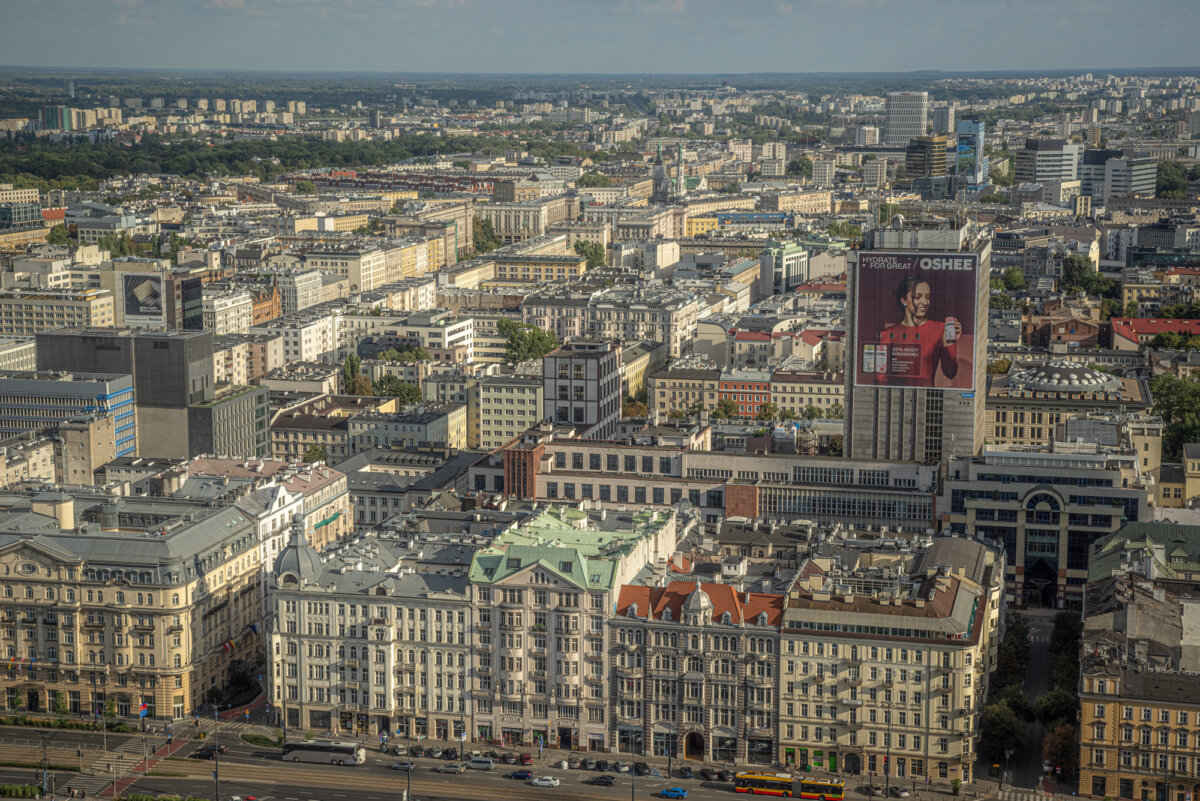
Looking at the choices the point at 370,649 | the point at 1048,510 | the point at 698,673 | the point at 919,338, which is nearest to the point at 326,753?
the point at 370,649

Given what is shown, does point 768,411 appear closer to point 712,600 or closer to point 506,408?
point 506,408

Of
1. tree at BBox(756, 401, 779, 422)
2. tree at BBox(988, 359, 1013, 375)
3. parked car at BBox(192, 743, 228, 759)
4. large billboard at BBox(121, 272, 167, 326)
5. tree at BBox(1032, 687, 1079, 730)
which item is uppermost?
large billboard at BBox(121, 272, 167, 326)

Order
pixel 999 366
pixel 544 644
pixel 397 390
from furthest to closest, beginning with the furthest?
pixel 397 390, pixel 999 366, pixel 544 644

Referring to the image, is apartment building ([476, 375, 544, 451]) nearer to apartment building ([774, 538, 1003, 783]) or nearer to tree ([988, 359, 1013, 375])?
tree ([988, 359, 1013, 375])

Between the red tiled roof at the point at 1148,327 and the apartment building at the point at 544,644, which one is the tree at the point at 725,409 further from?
the apartment building at the point at 544,644

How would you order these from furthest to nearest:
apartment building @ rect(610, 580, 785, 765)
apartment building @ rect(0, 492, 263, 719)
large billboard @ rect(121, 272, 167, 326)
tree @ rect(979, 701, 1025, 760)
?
1. large billboard @ rect(121, 272, 167, 326)
2. apartment building @ rect(0, 492, 263, 719)
3. apartment building @ rect(610, 580, 785, 765)
4. tree @ rect(979, 701, 1025, 760)

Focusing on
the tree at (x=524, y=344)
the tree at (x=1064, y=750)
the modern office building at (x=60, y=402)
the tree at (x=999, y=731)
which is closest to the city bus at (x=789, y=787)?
the tree at (x=999, y=731)

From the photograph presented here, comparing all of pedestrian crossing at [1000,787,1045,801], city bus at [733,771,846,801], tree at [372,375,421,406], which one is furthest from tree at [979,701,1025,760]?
tree at [372,375,421,406]

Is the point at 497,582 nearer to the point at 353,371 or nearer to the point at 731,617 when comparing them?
the point at 731,617
